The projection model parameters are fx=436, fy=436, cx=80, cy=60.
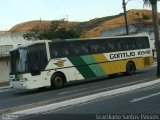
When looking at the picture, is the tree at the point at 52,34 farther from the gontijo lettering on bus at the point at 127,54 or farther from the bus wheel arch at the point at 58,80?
the bus wheel arch at the point at 58,80

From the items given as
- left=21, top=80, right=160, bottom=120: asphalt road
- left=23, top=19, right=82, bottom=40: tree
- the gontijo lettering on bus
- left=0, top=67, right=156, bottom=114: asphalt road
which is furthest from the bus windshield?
left=23, top=19, right=82, bottom=40: tree

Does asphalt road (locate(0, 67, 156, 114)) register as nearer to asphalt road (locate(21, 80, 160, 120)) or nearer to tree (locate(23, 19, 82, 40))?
asphalt road (locate(21, 80, 160, 120))

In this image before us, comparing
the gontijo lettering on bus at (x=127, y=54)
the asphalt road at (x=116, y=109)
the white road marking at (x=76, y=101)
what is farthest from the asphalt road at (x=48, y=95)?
the gontijo lettering on bus at (x=127, y=54)

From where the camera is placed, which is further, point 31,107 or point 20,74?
point 20,74

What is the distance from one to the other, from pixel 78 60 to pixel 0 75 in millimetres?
16674

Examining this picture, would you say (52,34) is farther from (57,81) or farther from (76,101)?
(76,101)

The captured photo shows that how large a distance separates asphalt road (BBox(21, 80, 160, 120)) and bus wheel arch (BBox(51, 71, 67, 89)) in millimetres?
9594

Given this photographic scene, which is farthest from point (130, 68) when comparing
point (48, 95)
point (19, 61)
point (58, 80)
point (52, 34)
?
point (52, 34)

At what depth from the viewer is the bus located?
82.0ft

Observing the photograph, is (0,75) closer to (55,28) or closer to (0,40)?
(0,40)

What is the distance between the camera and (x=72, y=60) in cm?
2688

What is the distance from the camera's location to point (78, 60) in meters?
27.2

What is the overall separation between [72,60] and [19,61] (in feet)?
11.3

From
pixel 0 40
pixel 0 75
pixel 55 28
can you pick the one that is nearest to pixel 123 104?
pixel 0 75
